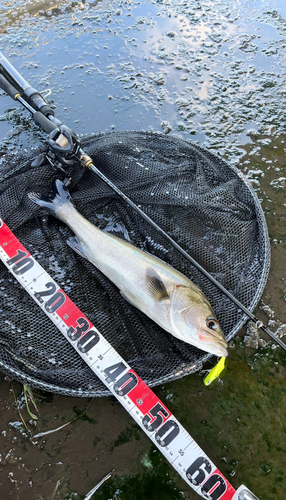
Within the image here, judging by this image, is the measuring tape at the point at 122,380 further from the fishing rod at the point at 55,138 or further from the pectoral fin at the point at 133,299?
the fishing rod at the point at 55,138

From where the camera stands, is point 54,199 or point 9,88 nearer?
point 54,199

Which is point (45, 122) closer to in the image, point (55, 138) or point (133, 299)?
point (55, 138)

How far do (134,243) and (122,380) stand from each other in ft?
4.07

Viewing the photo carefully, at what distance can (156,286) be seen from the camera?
97.8 inches

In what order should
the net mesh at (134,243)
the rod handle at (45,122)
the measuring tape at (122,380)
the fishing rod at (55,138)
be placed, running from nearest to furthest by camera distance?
1. the measuring tape at (122,380)
2. the net mesh at (134,243)
3. the fishing rod at (55,138)
4. the rod handle at (45,122)

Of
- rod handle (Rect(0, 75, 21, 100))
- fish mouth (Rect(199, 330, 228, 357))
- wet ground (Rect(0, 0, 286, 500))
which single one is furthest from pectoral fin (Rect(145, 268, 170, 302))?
rod handle (Rect(0, 75, 21, 100))

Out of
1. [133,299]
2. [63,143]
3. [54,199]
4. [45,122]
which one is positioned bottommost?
[133,299]

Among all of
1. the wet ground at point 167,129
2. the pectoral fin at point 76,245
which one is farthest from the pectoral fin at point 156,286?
the wet ground at point 167,129

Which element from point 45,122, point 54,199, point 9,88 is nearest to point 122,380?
point 54,199

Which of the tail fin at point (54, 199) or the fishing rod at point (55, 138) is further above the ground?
the fishing rod at point (55, 138)

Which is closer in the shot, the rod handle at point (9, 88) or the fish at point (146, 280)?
the fish at point (146, 280)

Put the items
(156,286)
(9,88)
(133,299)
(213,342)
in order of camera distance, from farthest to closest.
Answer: (9,88), (133,299), (156,286), (213,342)

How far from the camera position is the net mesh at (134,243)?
2455 mm

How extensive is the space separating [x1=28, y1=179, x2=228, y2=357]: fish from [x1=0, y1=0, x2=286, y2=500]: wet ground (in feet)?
1.92
